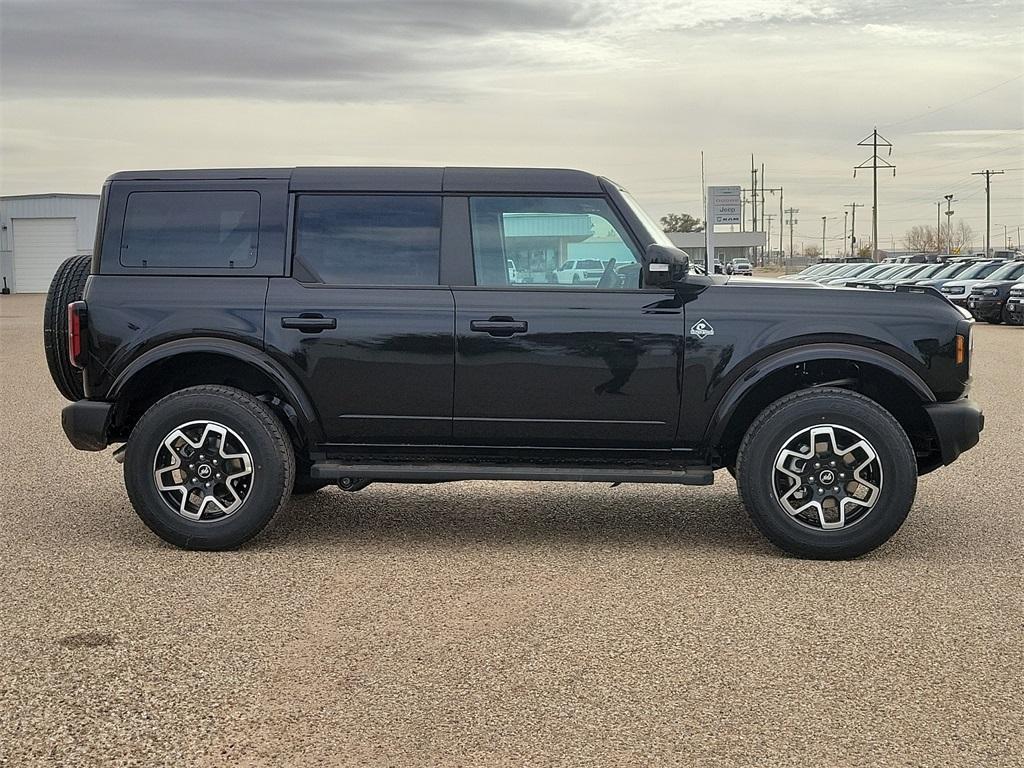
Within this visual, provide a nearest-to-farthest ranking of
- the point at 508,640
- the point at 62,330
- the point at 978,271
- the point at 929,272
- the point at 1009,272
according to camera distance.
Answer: the point at 508,640, the point at 62,330, the point at 1009,272, the point at 978,271, the point at 929,272

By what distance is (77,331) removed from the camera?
650 cm

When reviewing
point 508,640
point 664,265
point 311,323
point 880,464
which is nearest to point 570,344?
point 664,265

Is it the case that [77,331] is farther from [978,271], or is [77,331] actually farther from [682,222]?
[682,222]

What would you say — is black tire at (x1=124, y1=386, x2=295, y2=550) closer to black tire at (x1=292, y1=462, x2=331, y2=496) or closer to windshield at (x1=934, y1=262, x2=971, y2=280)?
black tire at (x1=292, y1=462, x2=331, y2=496)

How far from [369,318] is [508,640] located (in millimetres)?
2167

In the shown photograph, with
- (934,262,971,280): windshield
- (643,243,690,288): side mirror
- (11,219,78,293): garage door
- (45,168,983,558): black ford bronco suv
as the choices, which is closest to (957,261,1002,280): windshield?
(934,262,971,280): windshield

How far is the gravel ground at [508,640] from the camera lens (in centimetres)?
385

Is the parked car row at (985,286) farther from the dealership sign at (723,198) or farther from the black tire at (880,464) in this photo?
the black tire at (880,464)

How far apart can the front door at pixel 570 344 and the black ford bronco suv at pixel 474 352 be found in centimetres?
1

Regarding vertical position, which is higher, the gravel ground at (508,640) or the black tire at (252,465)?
the black tire at (252,465)

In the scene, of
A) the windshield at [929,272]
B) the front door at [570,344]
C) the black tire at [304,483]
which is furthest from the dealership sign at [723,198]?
the front door at [570,344]

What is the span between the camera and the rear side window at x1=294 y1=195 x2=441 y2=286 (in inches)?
256

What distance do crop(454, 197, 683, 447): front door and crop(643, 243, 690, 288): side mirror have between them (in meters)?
0.14

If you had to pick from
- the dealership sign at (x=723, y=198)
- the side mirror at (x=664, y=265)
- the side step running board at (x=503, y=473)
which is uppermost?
the dealership sign at (x=723, y=198)
